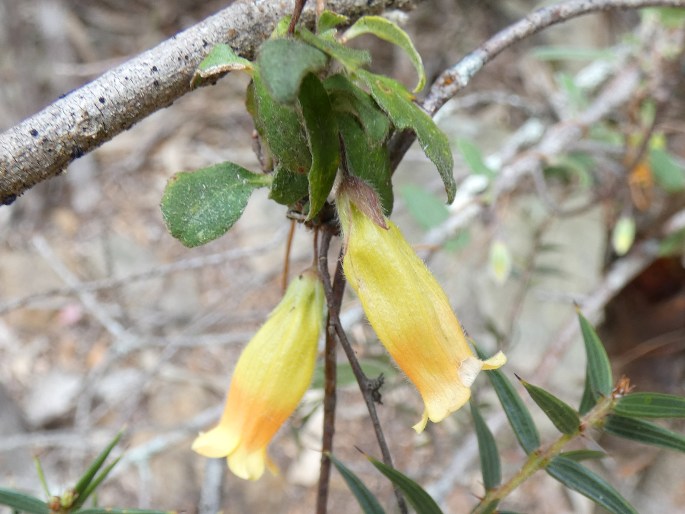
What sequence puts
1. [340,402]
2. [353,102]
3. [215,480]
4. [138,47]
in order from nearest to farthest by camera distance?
1. [353,102]
2. [215,480]
3. [340,402]
4. [138,47]

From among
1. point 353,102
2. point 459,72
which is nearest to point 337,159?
point 353,102

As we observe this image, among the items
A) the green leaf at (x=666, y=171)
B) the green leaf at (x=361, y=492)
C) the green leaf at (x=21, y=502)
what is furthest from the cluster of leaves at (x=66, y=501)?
the green leaf at (x=666, y=171)

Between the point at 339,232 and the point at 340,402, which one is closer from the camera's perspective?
the point at 339,232

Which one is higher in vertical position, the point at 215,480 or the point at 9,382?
the point at 9,382

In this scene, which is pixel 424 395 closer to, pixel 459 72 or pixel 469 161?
pixel 459 72

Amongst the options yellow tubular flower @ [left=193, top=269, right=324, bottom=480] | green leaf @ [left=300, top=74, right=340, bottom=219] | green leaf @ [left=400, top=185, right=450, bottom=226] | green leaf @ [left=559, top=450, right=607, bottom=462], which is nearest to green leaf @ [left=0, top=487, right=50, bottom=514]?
yellow tubular flower @ [left=193, top=269, right=324, bottom=480]

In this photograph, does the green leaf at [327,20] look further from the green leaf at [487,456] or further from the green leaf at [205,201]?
the green leaf at [487,456]
